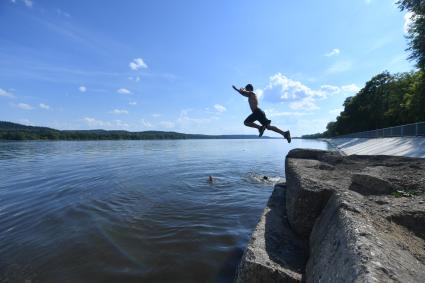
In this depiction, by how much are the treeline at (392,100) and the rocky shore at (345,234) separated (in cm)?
2667

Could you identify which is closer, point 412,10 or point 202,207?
point 202,207

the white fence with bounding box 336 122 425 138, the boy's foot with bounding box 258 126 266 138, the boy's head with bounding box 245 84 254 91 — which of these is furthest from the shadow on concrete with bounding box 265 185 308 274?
the white fence with bounding box 336 122 425 138

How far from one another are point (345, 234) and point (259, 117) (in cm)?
802

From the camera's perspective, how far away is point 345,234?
9.83ft

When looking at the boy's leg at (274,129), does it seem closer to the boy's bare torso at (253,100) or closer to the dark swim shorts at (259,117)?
the dark swim shorts at (259,117)

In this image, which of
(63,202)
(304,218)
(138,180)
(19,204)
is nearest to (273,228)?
(304,218)

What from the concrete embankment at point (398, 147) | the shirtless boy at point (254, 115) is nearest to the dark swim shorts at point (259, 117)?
the shirtless boy at point (254, 115)

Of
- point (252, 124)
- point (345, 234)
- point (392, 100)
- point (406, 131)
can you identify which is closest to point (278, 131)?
point (252, 124)

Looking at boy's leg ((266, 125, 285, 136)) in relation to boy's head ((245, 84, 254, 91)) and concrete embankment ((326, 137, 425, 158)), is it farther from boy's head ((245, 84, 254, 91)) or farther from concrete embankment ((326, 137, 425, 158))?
concrete embankment ((326, 137, 425, 158))

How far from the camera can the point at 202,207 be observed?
34.7 feet

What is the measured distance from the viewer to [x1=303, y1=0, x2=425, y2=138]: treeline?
27062 millimetres

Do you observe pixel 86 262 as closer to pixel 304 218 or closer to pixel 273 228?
pixel 273 228

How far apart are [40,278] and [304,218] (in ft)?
17.3

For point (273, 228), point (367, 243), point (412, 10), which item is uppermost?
point (412, 10)
